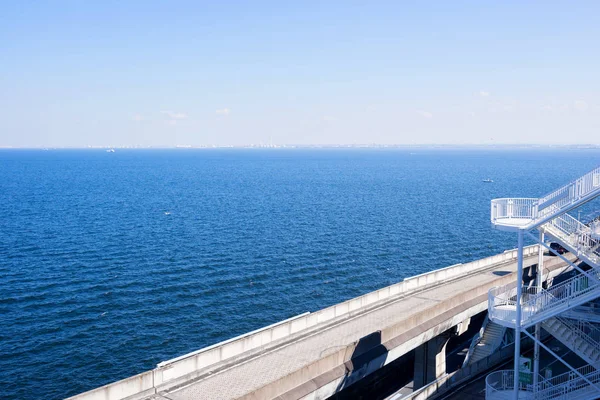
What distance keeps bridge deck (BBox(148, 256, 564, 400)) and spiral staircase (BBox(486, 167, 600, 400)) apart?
20.2ft

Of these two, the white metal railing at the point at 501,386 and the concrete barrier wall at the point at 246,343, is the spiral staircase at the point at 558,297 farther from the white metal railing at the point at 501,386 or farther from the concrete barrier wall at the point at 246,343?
the concrete barrier wall at the point at 246,343

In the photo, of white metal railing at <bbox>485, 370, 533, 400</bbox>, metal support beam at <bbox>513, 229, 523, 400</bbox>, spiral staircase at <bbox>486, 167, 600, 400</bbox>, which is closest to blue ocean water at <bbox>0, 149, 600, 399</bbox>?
white metal railing at <bbox>485, 370, 533, 400</bbox>

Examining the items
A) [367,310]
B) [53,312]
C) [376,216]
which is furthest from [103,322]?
[376,216]

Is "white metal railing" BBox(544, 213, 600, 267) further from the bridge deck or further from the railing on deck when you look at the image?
the bridge deck

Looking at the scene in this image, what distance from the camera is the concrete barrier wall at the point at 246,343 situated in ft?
69.3

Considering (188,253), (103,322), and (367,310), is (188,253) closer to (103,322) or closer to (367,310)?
(103,322)

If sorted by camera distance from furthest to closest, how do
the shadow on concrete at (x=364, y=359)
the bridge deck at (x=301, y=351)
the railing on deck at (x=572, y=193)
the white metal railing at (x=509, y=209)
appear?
the shadow on concrete at (x=364, y=359), the white metal railing at (x=509, y=209), the bridge deck at (x=301, y=351), the railing on deck at (x=572, y=193)

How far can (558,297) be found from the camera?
22.3 metres

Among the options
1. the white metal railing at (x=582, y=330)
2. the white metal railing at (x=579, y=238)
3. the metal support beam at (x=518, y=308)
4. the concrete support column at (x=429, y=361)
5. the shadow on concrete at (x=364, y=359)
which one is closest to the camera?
the metal support beam at (x=518, y=308)

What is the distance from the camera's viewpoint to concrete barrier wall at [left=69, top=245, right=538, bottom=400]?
21109 millimetres

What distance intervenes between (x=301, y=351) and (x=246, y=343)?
8.25ft

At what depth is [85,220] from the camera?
8281 centimetres

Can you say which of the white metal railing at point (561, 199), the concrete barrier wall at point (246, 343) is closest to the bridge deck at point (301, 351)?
the concrete barrier wall at point (246, 343)

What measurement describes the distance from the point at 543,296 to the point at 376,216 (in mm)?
68184
